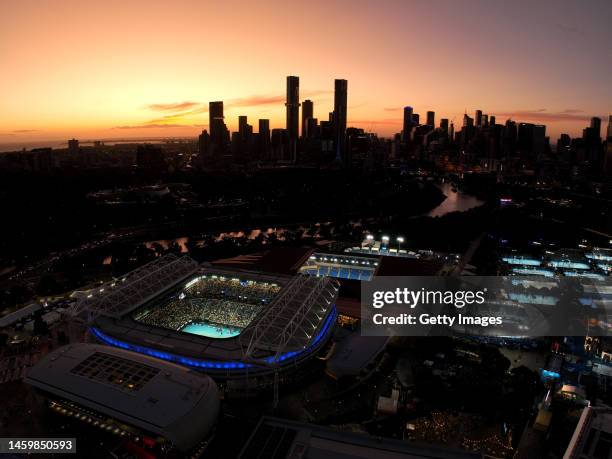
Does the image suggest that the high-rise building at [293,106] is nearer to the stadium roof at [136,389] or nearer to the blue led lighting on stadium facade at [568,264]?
the blue led lighting on stadium facade at [568,264]

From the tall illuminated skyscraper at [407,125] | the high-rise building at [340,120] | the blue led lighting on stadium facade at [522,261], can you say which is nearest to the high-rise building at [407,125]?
the tall illuminated skyscraper at [407,125]

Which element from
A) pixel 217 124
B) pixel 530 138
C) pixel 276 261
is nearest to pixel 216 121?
pixel 217 124

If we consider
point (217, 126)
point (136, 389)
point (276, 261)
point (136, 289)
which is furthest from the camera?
point (217, 126)

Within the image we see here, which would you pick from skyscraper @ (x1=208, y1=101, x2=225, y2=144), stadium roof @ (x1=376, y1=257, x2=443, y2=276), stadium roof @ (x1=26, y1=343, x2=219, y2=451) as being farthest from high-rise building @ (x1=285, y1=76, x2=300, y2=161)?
stadium roof @ (x1=26, y1=343, x2=219, y2=451)

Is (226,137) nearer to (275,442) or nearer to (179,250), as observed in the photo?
(179,250)

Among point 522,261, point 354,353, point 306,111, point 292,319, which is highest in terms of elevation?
point 306,111

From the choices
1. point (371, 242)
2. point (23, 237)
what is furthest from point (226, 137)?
point (371, 242)

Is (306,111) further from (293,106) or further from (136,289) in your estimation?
(136,289)
